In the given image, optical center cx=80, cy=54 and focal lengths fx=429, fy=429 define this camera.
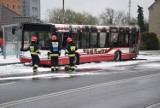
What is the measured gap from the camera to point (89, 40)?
28125 mm

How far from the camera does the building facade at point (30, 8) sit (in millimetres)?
150500

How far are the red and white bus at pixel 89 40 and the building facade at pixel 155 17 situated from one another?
36821 mm

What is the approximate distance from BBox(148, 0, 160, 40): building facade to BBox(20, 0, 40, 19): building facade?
274 feet

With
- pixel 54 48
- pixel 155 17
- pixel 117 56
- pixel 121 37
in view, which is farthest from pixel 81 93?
pixel 155 17

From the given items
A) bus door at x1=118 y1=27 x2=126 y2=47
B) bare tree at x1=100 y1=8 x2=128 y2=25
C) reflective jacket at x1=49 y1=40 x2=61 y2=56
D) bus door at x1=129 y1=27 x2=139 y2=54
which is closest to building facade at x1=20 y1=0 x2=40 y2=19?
bare tree at x1=100 y1=8 x2=128 y2=25

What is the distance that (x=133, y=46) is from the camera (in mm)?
32375

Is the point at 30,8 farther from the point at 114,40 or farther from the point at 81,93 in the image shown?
the point at 81,93

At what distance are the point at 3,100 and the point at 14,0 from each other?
122056mm

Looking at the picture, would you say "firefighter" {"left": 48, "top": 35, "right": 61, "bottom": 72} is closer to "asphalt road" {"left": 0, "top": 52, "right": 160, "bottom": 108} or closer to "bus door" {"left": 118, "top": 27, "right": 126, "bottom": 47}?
"asphalt road" {"left": 0, "top": 52, "right": 160, "bottom": 108}

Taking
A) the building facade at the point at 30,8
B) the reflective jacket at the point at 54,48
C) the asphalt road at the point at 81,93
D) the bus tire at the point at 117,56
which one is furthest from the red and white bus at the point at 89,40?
the building facade at the point at 30,8

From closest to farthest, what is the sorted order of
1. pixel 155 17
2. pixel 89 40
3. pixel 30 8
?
pixel 89 40 < pixel 155 17 < pixel 30 8

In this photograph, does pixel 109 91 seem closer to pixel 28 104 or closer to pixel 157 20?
pixel 28 104

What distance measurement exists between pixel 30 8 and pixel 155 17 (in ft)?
286

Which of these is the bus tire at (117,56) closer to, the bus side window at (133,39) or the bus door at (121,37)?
the bus door at (121,37)
